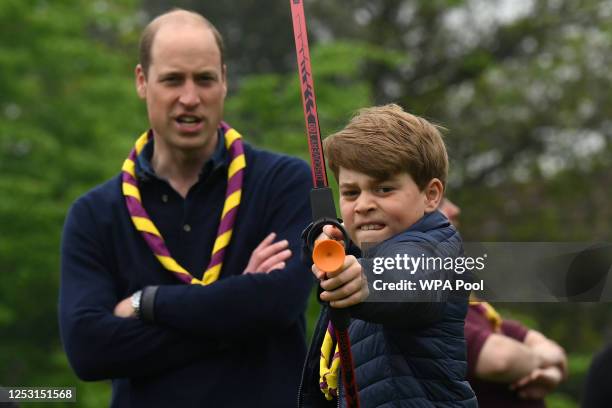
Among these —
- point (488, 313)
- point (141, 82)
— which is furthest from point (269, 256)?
point (488, 313)

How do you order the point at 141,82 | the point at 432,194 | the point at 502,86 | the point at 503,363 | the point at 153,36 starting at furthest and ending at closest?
the point at 502,86 → the point at 503,363 → the point at 141,82 → the point at 153,36 → the point at 432,194

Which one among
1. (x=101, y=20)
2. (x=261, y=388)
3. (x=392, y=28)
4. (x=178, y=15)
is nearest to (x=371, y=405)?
(x=261, y=388)

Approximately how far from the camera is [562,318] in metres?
27.2

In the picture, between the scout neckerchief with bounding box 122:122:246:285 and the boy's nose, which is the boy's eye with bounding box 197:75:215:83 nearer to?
the scout neckerchief with bounding box 122:122:246:285

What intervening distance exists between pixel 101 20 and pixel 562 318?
14.6 meters

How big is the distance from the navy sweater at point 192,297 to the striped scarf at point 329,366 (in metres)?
0.92

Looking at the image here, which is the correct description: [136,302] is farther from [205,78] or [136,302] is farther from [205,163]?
[205,78]

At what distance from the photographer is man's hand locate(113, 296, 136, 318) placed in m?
4.81

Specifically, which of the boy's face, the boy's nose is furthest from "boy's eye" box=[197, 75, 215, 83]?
the boy's nose

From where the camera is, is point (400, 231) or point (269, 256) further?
point (269, 256)

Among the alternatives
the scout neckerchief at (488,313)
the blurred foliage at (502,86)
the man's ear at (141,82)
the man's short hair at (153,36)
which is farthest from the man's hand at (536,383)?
the blurred foliage at (502,86)

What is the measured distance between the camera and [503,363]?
229 inches

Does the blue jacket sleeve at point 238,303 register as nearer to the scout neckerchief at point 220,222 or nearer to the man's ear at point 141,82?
the scout neckerchief at point 220,222

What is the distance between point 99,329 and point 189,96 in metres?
1.03
